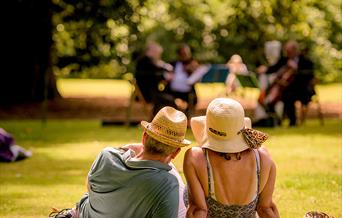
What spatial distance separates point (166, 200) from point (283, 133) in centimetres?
1116

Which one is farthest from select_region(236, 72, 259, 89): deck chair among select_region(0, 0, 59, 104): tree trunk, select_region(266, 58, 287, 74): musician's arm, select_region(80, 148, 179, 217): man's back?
select_region(80, 148, 179, 217): man's back

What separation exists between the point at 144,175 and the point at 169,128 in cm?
35

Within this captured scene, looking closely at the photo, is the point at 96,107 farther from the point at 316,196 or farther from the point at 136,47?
the point at 316,196

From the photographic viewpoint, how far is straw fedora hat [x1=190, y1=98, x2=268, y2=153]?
564 cm

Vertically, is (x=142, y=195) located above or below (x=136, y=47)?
above

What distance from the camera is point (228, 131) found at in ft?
18.6

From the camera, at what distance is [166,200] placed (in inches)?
220

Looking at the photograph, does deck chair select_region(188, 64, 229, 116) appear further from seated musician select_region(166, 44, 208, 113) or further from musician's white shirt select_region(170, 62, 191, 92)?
musician's white shirt select_region(170, 62, 191, 92)

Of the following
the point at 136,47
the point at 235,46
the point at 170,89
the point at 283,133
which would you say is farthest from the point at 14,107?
the point at 235,46

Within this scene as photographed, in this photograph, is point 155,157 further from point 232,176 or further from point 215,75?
point 215,75

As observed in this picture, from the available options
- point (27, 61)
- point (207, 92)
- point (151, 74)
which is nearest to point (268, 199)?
point (151, 74)

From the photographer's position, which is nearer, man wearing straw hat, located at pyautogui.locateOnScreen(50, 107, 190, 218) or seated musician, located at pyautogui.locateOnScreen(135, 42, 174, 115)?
man wearing straw hat, located at pyautogui.locateOnScreen(50, 107, 190, 218)

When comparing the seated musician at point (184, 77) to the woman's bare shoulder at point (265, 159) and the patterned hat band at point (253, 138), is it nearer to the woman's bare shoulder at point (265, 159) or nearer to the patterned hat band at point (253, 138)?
the woman's bare shoulder at point (265, 159)

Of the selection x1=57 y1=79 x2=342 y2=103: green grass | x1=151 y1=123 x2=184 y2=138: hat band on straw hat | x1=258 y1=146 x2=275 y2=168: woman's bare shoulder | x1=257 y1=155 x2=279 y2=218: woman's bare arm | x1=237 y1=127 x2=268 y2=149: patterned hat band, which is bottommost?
x1=57 y1=79 x2=342 y2=103: green grass
